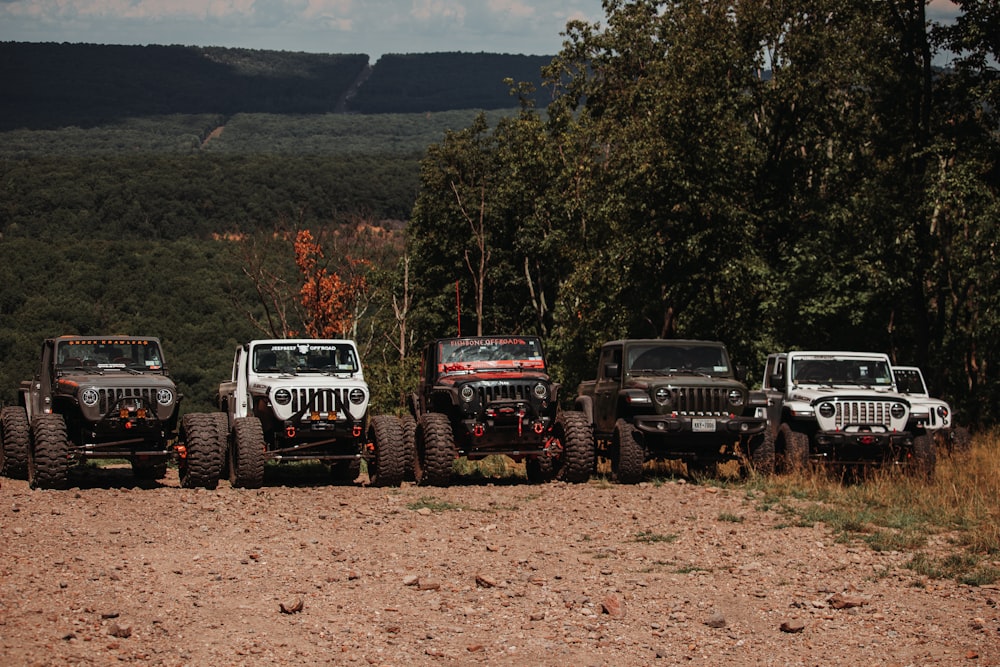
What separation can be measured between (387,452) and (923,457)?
7.13 meters

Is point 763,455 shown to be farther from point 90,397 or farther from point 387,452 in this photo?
point 90,397

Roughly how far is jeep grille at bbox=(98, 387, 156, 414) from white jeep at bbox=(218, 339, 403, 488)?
119cm

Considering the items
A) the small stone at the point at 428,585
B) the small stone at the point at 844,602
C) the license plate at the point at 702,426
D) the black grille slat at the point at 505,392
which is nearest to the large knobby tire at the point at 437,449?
the black grille slat at the point at 505,392

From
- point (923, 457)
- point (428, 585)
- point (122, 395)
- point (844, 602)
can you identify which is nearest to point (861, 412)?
point (923, 457)

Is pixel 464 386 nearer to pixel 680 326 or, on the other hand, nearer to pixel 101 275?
pixel 680 326

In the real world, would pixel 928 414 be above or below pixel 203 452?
above

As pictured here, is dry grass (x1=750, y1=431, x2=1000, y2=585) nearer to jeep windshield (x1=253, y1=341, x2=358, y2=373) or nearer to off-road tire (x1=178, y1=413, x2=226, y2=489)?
jeep windshield (x1=253, y1=341, x2=358, y2=373)

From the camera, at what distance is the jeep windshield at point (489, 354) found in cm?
1775

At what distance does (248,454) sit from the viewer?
627 inches

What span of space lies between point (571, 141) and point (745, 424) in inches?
1159

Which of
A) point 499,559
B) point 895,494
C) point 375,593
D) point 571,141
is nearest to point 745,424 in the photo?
point 895,494

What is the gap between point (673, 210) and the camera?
3195 cm

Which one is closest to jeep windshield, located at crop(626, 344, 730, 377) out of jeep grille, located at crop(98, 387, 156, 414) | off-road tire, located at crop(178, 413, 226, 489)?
off-road tire, located at crop(178, 413, 226, 489)

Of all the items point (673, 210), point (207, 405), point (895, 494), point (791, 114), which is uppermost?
point (791, 114)
